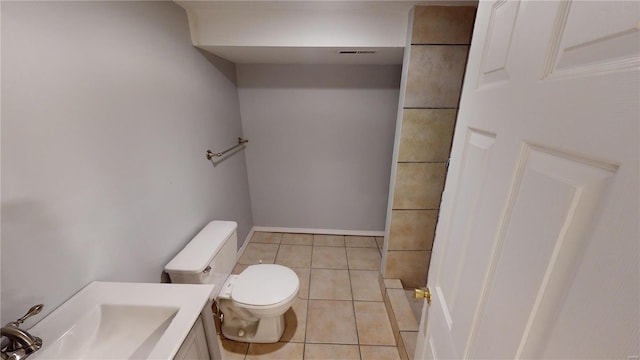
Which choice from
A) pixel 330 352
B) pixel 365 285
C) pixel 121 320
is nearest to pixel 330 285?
pixel 365 285

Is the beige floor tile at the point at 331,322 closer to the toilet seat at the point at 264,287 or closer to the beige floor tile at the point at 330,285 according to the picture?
the beige floor tile at the point at 330,285

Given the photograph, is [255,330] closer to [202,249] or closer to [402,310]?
[202,249]

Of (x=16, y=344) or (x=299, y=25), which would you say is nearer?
(x=16, y=344)

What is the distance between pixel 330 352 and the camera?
1.55 metres

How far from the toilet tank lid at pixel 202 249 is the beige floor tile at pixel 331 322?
865 millimetres

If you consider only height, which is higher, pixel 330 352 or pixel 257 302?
pixel 257 302

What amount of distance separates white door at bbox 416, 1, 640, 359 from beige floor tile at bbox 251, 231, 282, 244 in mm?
2233

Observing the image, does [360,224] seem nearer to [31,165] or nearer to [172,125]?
[172,125]

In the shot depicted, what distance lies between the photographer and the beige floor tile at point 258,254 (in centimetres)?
237

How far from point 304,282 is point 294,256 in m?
0.38

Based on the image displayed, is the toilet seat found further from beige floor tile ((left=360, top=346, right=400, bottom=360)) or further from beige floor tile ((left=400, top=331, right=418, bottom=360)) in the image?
beige floor tile ((left=400, top=331, right=418, bottom=360))

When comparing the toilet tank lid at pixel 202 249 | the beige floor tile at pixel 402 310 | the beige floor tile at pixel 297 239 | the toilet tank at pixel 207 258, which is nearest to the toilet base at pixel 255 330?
the toilet tank at pixel 207 258

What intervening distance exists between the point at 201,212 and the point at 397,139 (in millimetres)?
1450

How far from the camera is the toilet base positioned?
1565 millimetres
